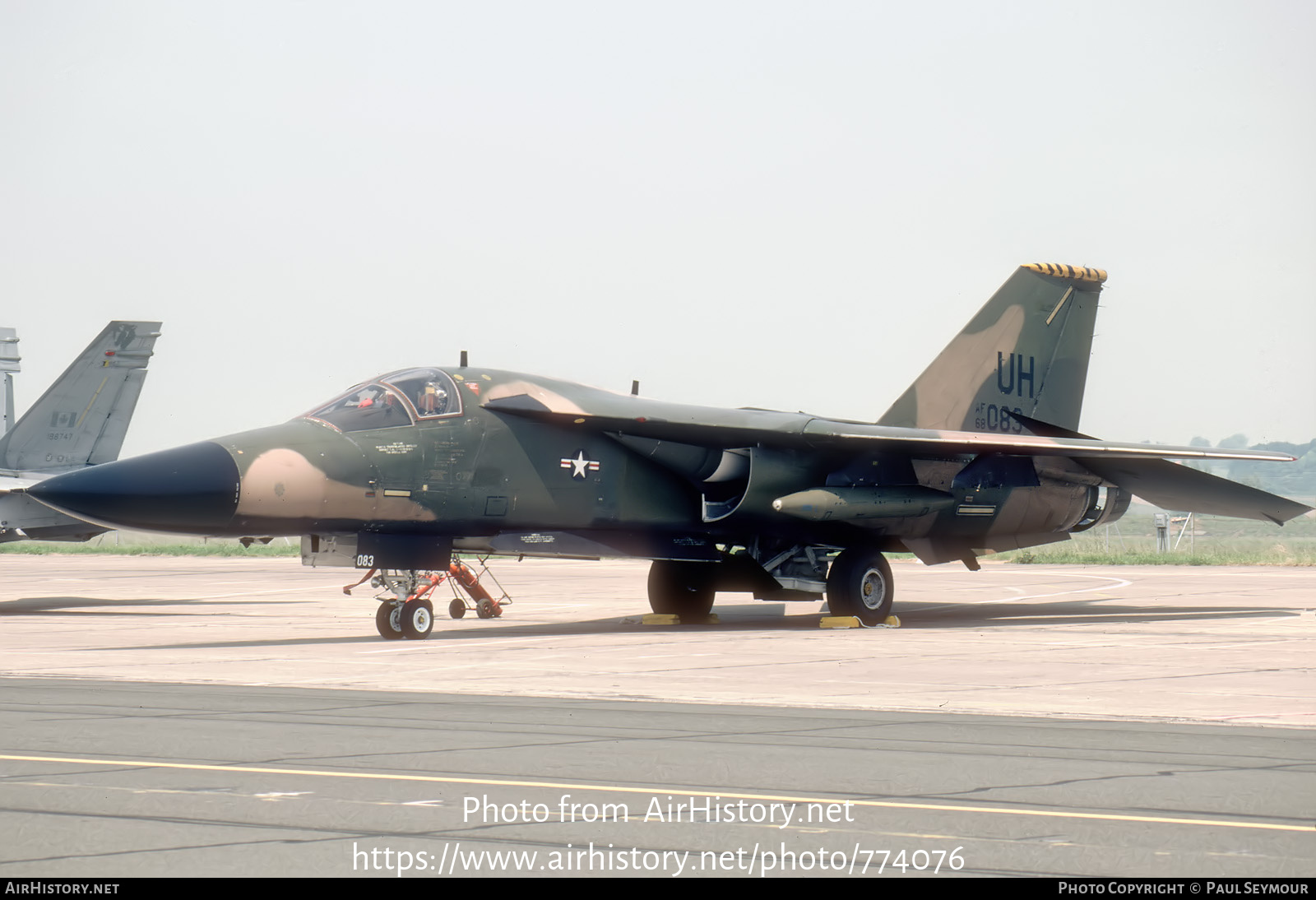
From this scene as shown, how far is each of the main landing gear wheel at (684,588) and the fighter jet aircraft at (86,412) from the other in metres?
9.98

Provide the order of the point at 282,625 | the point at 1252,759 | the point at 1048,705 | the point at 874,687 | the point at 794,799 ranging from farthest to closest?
the point at 282,625
the point at 874,687
the point at 1048,705
the point at 1252,759
the point at 794,799

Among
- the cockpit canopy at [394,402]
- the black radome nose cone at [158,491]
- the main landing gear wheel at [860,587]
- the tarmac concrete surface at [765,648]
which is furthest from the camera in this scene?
the main landing gear wheel at [860,587]

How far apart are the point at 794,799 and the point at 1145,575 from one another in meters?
28.0

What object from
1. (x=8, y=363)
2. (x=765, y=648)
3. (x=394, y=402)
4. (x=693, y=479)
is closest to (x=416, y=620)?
(x=394, y=402)

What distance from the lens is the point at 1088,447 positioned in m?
18.4

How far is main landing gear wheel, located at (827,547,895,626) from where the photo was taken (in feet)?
61.1

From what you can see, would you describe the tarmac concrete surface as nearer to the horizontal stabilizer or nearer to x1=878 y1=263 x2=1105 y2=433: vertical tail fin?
the horizontal stabilizer

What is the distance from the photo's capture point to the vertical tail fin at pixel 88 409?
81.2ft

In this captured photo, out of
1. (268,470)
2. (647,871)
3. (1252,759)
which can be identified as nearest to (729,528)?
(268,470)

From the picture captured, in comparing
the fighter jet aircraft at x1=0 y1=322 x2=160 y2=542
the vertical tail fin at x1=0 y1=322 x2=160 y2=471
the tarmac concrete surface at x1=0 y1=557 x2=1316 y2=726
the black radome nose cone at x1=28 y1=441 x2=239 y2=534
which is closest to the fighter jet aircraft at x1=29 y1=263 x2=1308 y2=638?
the black radome nose cone at x1=28 y1=441 x2=239 y2=534

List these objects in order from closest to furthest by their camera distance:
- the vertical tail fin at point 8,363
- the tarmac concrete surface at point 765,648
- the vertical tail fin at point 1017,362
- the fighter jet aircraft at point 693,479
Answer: the tarmac concrete surface at point 765,648
the fighter jet aircraft at point 693,479
the vertical tail fin at point 1017,362
the vertical tail fin at point 8,363

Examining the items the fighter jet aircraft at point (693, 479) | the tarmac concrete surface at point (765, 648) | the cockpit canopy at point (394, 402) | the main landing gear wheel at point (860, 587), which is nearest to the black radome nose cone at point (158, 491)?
the fighter jet aircraft at point (693, 479)

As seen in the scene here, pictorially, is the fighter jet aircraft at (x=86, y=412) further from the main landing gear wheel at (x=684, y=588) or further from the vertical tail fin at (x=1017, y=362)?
the vertical tail fin at (x=1017, y=362)

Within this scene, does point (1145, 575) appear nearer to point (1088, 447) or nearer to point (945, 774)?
point (1088, 447)
